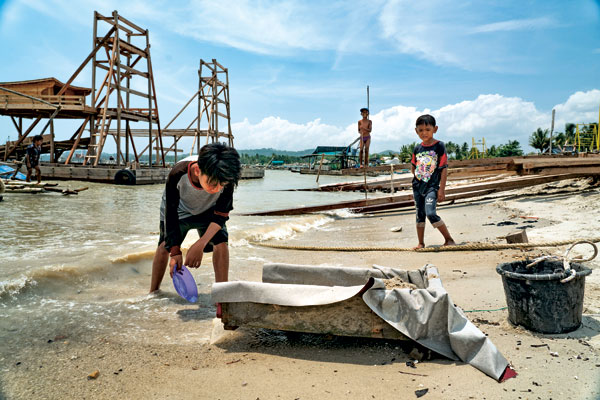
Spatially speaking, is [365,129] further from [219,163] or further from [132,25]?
[132,25]

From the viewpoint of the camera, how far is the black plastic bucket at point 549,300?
2.18 metres

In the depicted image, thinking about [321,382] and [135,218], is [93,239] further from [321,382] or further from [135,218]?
[321,382]

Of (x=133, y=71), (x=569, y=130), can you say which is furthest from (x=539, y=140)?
(x=133, y=71)

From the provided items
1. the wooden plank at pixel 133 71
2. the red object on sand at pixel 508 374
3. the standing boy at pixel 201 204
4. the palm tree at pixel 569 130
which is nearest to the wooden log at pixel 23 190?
the standing boy at pixel 201 204

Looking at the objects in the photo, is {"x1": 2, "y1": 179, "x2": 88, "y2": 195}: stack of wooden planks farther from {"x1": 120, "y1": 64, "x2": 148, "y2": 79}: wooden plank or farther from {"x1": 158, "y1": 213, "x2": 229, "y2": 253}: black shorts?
{"x1": 120, "y1": 64, "x2": 148, "y2": 79}: wooden plank

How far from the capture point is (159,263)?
339 cm

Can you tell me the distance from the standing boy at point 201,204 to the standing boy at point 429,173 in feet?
8.81

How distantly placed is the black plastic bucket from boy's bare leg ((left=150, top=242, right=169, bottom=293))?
2.61 metres

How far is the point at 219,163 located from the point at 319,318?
1.16 meters

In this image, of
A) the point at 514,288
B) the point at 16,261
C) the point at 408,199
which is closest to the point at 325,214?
the point at 408,199

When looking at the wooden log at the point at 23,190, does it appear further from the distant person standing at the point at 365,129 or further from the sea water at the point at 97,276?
the distant person standing at the point at 365,129

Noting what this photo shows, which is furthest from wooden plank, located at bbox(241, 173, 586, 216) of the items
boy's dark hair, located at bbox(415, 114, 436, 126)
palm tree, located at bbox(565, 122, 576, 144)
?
palm tree, located at bbox(565, 122, 576, 144)

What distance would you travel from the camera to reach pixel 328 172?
41.0m

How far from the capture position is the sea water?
112 inches
